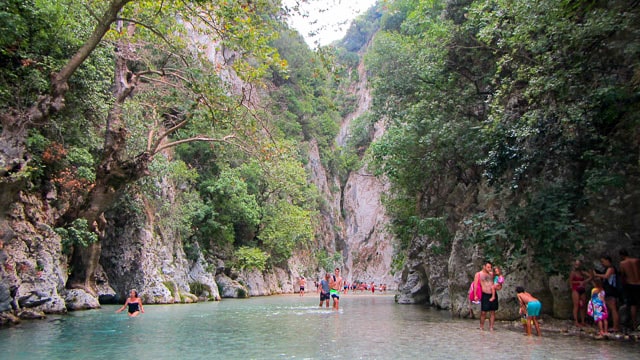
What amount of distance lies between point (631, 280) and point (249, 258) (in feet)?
82.0

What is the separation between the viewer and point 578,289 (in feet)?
32.4

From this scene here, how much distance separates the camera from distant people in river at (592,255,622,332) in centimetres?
898

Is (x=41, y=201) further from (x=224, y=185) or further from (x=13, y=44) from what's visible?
(x=224, y=185)

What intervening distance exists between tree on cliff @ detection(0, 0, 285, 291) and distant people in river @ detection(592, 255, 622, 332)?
24.2ft

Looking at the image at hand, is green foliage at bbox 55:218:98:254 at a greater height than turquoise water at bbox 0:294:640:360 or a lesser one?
greater

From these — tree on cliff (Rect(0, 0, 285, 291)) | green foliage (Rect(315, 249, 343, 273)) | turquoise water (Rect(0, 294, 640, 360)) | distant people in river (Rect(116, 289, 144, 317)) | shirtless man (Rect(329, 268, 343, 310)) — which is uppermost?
tree on cliff (Rect(0, 0, 285, 291))

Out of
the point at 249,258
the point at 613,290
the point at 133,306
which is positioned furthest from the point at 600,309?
the point at 249,258

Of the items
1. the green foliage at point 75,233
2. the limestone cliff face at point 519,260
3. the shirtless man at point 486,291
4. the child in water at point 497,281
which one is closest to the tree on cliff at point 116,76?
the green foliage at point 75,233

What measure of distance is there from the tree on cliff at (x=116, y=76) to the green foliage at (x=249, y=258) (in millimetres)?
16358

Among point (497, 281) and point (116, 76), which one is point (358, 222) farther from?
point (116, 76)

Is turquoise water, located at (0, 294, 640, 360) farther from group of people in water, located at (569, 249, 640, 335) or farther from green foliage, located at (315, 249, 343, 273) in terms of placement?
green foliage, located at (315, 249, 343, 273)

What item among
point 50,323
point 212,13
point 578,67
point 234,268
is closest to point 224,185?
point 234,268

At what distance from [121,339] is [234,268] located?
79.3 ft

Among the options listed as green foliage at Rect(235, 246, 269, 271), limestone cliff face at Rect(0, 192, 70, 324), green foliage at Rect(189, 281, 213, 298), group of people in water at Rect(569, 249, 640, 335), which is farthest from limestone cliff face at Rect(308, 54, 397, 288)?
group of people in water at Rect(569, 249, 640, 335)
